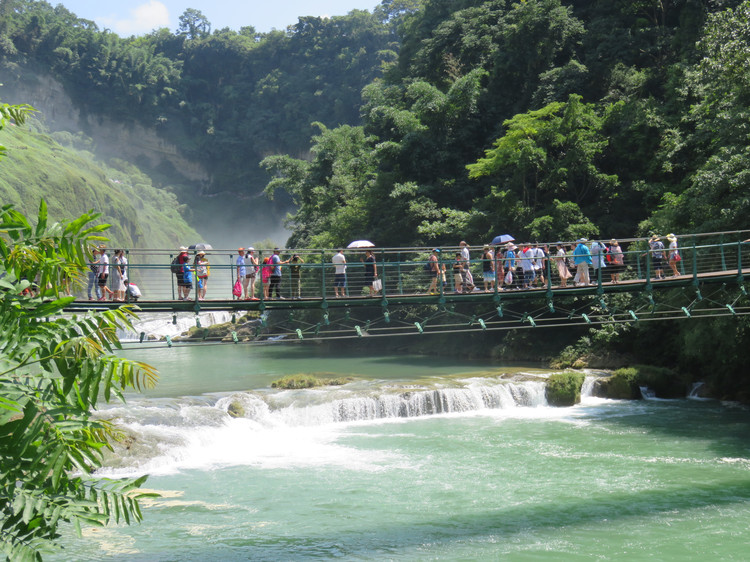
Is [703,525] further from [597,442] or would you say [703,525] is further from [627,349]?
[627,349]

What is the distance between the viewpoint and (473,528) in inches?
471

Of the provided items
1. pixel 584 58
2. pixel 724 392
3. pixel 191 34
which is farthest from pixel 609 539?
pixel 191 34

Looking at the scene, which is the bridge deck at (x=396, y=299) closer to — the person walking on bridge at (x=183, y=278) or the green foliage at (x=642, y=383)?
the person walking on bridge at (x=183, y=278)

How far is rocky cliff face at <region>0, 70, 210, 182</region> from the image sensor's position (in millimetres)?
89750

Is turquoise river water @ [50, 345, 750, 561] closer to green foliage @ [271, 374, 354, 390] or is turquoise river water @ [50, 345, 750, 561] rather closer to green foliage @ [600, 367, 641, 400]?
green foliage @ [600, 367, 641, 400]

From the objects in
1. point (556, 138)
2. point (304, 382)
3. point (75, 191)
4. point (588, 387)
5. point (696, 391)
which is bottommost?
point (696, 391)

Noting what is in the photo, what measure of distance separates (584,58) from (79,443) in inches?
1381

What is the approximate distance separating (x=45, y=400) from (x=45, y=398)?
0.5 inches

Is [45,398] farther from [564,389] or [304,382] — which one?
[564,389]

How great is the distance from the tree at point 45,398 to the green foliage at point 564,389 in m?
18.9

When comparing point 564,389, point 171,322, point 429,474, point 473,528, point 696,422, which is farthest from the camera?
point 171,322

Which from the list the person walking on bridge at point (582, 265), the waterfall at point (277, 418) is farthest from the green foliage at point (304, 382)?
the person walking on bridge at point (582, 265)

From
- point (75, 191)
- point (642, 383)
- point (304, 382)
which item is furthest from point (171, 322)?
point (642, 383)

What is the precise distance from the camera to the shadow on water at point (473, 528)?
36.5 ft
